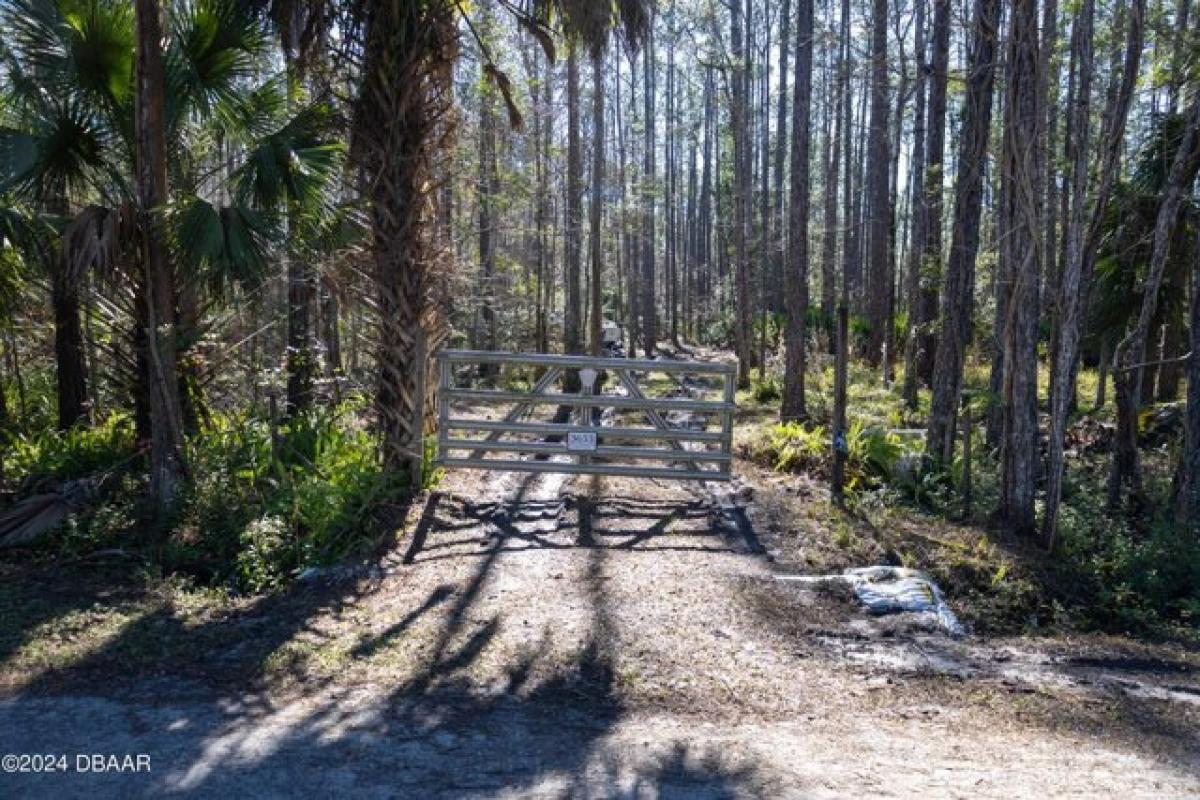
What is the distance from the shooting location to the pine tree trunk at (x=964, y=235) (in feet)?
27.6

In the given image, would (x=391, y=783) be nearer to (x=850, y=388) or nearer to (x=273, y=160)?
(x=273, y=160)

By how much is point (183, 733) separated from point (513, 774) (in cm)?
168

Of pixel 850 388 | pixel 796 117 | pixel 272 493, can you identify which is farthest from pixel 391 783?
pixel 850 388

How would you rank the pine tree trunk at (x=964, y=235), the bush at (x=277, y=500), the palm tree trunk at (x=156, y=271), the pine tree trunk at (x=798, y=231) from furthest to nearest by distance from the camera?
the pine tree trunk at (x=798, y=231) < the pine tree trunk at (x=964, y=235) < the palm tree trunk at (x=156, y=271) < the bush at (x=277, y=500)

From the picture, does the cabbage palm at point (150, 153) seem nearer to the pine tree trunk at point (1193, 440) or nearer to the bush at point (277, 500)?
the bush at point (277, 500)

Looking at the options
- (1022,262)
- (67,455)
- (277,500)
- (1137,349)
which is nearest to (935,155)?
(1137,349)

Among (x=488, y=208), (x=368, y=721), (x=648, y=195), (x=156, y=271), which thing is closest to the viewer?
(x=368, y=721)

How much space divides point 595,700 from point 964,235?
23.1 ft

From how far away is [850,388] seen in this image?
19406 mm

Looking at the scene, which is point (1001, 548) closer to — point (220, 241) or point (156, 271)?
point (220, 241)

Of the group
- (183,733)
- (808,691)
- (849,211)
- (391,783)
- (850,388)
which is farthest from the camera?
(849,211)

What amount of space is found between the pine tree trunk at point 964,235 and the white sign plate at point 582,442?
3987 mm

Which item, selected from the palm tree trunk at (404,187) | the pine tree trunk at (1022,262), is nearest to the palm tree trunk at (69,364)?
the palm tree trunk at (404,187)

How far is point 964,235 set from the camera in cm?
974
